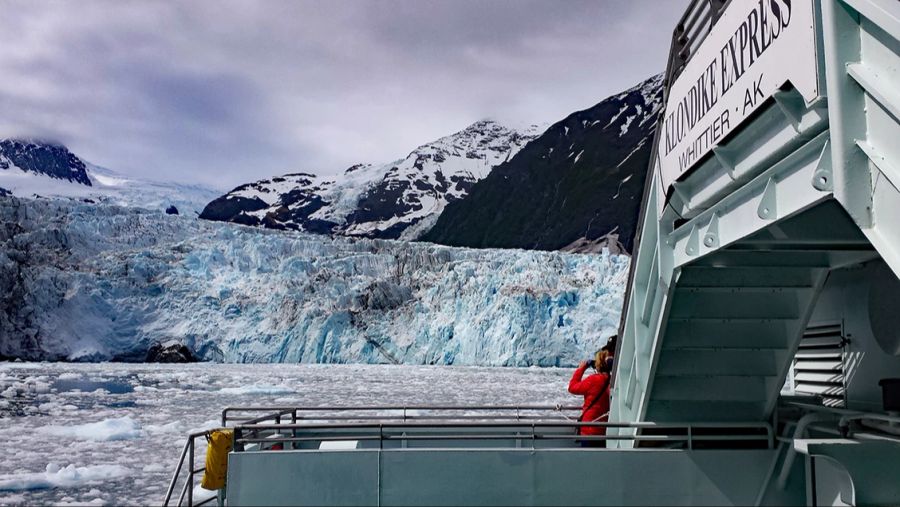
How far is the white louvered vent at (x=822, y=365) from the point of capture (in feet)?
22.3

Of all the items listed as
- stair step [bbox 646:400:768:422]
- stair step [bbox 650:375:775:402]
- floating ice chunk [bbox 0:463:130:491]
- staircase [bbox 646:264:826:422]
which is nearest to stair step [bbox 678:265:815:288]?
staircase [bbox 646:264:826:422]

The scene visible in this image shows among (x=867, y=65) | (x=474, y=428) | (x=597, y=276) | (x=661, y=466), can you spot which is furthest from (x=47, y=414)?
(x=597, y=276)

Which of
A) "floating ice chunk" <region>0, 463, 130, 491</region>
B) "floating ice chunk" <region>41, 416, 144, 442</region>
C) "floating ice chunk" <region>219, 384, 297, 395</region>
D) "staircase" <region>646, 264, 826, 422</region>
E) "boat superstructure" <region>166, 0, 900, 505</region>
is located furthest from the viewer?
"floating ice chunk" <region>219, 384, 297, 395</region>

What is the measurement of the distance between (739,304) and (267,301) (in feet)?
132

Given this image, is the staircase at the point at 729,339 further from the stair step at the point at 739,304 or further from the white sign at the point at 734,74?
the white sign at the point at 734,74

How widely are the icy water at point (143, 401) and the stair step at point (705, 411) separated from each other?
7.77 m

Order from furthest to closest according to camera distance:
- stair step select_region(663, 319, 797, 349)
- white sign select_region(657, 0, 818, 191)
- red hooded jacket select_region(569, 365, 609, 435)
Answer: red hooded jacket select_region(569, 365, 609, 435), stair step select_region(663, 319, 797, 349), white sign select_region(657, 0, 818, 191)

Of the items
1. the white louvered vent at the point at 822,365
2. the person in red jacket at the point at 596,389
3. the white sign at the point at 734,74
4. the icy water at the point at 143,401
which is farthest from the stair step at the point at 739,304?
the icy water at the point at 143,401

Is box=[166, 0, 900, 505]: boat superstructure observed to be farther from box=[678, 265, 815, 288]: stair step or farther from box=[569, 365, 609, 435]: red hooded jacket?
box=[569, 365, 609, 435]: red hooded jacket

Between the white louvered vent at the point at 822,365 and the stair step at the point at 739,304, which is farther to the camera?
the white louvered vent at the point at 822,365

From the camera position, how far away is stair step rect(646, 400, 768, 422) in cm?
657

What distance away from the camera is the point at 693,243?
5113mm

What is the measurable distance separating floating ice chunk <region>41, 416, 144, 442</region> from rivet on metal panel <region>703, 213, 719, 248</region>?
16.3 metres

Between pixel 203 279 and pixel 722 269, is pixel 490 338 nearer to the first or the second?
pixel 203 279
